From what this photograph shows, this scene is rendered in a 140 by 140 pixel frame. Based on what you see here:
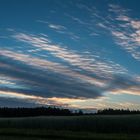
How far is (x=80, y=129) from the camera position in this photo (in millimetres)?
57250

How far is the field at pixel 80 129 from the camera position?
4403cm

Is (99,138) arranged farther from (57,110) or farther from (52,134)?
(57,110)

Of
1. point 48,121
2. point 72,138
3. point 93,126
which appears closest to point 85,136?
point 72,138

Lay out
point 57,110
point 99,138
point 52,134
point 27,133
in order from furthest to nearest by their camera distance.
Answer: point 57,110
point 27,133
point 52,134
point 99,138

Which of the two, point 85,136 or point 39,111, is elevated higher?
point 39,111

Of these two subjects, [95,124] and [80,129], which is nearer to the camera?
[80,129]

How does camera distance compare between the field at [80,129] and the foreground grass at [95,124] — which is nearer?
the field at [80,129]

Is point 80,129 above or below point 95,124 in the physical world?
below

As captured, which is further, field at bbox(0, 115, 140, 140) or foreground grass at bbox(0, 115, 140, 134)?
foreground grass at bbox(0, 115, 140, 134)

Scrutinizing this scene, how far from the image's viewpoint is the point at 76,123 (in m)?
60.4

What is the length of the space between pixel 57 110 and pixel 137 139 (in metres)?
83.1

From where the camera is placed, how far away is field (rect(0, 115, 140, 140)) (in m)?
44.0

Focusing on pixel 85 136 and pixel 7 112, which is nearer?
pixel 85 136

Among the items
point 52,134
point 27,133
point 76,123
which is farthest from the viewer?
point 76,123
